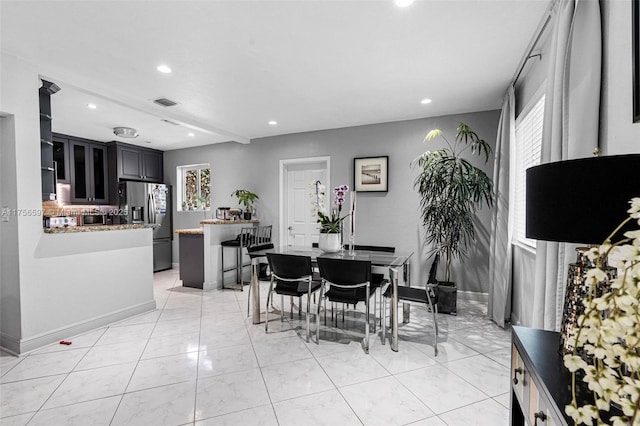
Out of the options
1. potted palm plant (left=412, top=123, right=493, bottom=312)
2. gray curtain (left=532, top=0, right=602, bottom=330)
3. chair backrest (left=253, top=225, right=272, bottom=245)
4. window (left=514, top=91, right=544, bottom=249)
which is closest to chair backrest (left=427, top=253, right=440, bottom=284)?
potted palm plant (left=412, top=123, right=493, bottom=312)

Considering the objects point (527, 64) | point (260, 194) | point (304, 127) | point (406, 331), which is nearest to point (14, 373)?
point (406, 331)

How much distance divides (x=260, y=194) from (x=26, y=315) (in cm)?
359

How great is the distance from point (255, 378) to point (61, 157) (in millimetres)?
5348

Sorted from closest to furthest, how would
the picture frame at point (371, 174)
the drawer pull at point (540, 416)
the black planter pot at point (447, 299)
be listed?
the drawer pull at point (540, 416) → the black planter pot at point (447, 299) → the picture frame at point (371, 174)

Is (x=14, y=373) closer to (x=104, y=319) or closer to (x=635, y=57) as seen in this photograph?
(x=104, y=319)

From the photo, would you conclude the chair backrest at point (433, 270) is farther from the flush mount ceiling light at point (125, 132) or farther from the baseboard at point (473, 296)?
the flush mount ceiling light at point (125, 132)

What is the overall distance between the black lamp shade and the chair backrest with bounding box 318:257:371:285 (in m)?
1.65

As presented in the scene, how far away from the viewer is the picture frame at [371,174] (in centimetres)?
454

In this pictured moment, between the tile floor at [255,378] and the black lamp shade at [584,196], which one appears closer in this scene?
the black lamp shade at [584,196]

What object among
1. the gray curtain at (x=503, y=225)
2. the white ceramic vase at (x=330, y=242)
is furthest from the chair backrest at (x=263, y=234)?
the gray curtain at (x=503, y=225)

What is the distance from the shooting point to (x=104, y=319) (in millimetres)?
3123

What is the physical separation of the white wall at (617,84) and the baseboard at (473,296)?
312 cm

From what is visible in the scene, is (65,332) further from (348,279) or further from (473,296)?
(473,296)

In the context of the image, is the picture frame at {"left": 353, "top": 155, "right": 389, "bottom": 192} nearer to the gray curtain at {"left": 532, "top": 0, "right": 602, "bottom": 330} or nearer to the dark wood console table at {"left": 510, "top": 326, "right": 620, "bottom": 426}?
the gray curtain at {"left": 532, "top": 0, "right": 602, "bottom": 330}
